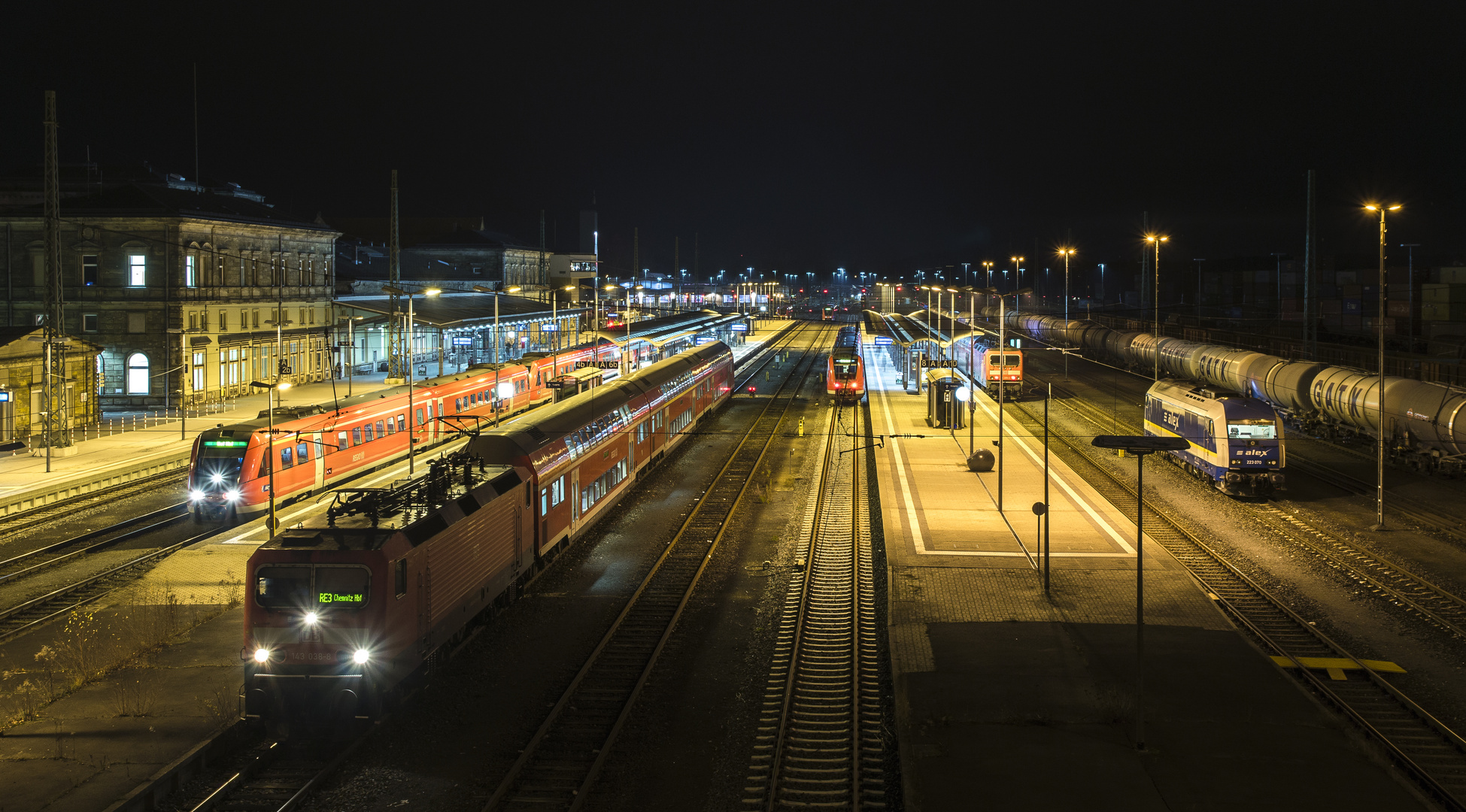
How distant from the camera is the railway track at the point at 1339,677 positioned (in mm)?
13657

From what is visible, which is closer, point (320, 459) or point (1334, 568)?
point (1334, 568)

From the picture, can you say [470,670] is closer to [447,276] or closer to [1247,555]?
[1247,555]

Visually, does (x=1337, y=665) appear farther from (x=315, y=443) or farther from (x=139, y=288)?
(x=139, y=288)

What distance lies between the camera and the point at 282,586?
45.4 feet

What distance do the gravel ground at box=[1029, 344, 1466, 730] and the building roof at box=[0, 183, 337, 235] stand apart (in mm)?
43745

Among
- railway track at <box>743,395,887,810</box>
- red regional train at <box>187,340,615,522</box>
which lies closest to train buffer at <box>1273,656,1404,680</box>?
railway track at <box>743,395,887,810</box>

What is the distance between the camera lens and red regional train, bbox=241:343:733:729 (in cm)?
1368

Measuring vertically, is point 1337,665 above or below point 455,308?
below

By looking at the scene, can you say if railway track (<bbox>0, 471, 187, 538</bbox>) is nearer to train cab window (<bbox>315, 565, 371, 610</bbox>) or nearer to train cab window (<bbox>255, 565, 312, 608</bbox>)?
train cab window (<bbox>255, 565, 312, 608</bbox>)

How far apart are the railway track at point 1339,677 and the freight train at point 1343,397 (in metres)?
7.59

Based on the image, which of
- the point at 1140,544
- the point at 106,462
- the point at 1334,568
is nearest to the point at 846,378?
the point at 1334,568

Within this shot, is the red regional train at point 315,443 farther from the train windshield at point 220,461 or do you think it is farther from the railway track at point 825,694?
the railway track at point 825,694

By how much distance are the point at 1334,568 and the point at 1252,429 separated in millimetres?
7662

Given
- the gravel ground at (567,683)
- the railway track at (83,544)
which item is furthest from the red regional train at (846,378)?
the railway track at (83,544)
